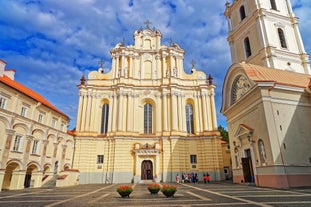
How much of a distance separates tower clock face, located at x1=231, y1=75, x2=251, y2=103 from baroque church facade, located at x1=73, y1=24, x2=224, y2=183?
10.4 metres

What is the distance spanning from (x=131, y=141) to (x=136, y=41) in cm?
1728

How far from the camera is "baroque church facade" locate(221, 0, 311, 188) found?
14359 mm

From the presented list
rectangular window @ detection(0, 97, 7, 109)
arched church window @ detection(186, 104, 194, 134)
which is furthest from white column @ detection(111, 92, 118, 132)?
rectangular window @ detection(0, 97, 7, 109)

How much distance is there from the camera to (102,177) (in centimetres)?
2692

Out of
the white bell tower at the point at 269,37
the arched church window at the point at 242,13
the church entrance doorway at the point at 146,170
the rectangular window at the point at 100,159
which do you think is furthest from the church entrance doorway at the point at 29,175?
the arched church window at the point at 242,13

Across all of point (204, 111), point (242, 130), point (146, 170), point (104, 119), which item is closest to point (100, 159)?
point (104, 119)

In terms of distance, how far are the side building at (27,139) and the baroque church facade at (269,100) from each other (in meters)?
20.0

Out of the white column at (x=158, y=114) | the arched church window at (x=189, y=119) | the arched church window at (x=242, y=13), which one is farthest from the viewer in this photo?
the arched church window at (x=189, y=119)

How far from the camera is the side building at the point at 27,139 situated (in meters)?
18.3

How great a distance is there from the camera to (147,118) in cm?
3098

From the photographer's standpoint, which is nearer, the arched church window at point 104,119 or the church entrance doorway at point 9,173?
the church entrance doorway at point 9,173

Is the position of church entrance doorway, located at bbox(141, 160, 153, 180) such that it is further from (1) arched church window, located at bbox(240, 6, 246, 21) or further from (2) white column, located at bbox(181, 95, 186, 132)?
(1) arched church window, located at bbox(240, 6, 246, 21)

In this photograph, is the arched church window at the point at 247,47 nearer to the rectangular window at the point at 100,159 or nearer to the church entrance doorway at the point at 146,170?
the church entrance doorway at the point at 146,170

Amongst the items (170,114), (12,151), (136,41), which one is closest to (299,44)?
(170,114)
